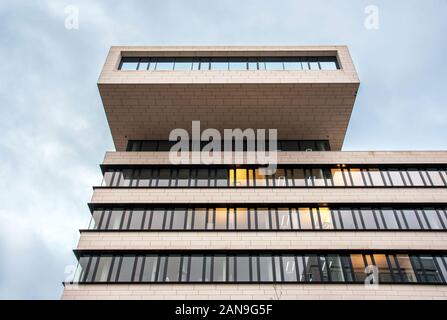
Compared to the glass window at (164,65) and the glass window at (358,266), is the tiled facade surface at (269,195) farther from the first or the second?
the glass window at (164,65)

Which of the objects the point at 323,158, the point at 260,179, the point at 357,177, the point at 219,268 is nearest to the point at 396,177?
the point at 357,177

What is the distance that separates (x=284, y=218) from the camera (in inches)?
1018

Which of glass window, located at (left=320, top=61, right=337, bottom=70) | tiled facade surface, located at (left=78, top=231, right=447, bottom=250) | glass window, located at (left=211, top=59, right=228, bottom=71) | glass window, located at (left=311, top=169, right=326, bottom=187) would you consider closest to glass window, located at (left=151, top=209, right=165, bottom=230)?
tiled facade surface, located at (left=78, top=231, right=447, bottom=250)

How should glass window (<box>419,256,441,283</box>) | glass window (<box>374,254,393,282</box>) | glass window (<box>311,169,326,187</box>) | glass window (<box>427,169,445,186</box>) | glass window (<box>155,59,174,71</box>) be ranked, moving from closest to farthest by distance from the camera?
glass window (<box>419,256,441,283</box>)
glass window (<box>374,254,393,282</box>)
glass window (<box>427,169,445,186</box>)
glass window (<box>311,169,326,187</box>)
glass window (<box>155,59,174,71</box>)

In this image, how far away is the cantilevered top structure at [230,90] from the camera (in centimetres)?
2873

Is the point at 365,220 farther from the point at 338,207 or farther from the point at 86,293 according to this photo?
the point at 86,293

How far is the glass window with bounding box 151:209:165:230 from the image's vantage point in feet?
83.6

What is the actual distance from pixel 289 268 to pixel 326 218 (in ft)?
16.1

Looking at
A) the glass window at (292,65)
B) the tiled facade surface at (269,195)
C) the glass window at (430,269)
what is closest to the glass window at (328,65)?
the glass window at (292,65)

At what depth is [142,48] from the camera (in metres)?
32.7

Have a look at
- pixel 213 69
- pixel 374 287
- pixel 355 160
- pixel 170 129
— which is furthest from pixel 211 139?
pixel 374 287

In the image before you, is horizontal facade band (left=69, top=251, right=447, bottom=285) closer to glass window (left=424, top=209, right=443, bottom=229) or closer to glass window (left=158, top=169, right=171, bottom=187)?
glass window (left=424, top=209, right=443, bottom=229)

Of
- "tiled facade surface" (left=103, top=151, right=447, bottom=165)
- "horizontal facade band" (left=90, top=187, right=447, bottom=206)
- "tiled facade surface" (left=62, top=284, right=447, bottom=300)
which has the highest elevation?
"tiled facade surface" (left=103, top=151, right=447, bottom=165)

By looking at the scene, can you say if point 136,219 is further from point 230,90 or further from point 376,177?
point 376,177
